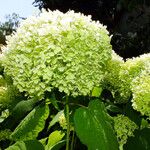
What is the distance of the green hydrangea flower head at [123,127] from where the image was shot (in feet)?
6.60

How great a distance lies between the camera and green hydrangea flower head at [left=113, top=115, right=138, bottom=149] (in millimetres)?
2012

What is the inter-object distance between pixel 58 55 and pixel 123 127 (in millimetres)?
445

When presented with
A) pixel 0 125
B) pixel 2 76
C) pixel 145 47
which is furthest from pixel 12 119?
pixel 145 47

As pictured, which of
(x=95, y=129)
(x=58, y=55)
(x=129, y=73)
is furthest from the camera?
(x=129, y=73)

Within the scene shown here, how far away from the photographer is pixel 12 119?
2314 millimetres

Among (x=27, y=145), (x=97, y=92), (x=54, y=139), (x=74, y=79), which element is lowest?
(x=27, y=145)

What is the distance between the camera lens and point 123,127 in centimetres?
201

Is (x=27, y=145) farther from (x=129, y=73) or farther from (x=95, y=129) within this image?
(x=129, y=73)

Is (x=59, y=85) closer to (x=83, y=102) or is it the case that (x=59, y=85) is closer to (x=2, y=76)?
(x=83, y=102)

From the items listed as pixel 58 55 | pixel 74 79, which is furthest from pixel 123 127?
pixel 58 55

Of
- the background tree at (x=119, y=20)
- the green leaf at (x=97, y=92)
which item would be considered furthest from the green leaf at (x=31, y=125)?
the background tree at (x=119, y=20)

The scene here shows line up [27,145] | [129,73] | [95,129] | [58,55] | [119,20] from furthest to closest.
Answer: [119,20], [129,73], [27,145], [58,55], [95,129]

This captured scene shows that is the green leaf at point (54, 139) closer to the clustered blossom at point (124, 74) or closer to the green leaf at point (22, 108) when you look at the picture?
the green leaf at point (22, 108)

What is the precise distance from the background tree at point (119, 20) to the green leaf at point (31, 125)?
10620mm
